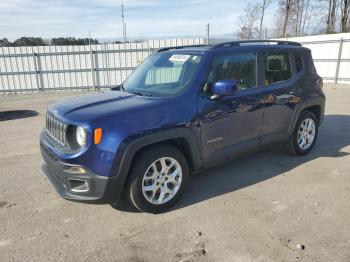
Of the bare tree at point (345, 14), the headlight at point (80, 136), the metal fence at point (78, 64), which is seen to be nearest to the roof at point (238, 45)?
the headlight at point (80, 136)

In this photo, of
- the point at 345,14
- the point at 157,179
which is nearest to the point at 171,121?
the point at 157,179

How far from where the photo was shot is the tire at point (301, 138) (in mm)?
5500

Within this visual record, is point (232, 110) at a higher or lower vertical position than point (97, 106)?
lower

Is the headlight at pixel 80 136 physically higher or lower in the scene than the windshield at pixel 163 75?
lower

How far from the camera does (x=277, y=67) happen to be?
5.05 meters

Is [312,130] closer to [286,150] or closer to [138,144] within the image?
[286,150]

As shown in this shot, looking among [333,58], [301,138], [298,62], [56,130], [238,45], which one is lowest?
[301,138]

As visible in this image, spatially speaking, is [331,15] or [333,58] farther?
[331,15]

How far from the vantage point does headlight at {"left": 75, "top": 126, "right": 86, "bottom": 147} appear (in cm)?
339

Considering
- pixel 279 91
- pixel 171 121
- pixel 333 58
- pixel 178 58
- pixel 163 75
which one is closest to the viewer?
pixel 171 121

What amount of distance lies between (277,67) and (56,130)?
331 centimetres

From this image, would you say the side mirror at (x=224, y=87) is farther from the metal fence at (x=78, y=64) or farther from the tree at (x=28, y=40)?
the tree at (x=28, y=40)

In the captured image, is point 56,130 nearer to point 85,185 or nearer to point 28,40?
point 85,185

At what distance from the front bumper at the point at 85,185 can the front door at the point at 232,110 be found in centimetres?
126
